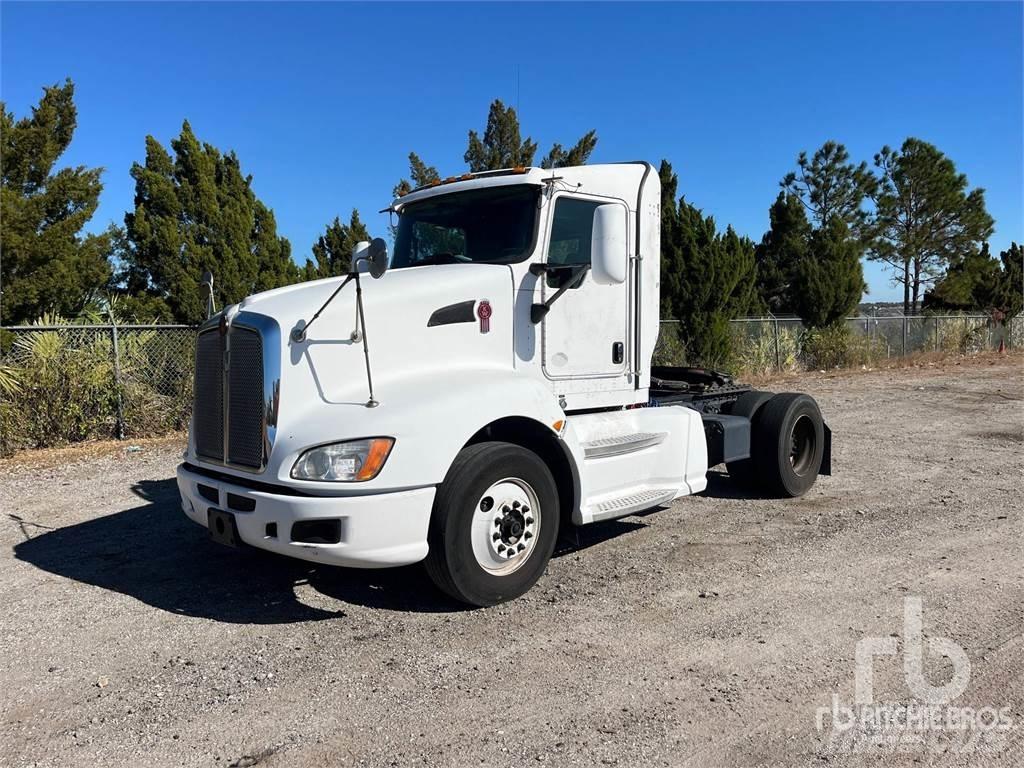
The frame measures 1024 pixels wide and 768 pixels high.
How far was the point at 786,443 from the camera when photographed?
732 cm

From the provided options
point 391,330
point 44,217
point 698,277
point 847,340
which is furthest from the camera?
point 847,340

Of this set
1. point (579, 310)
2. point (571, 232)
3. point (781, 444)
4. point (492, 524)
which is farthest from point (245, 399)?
point (781, 444)

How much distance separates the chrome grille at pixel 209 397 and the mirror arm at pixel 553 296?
197 cm

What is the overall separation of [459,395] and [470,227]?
1.67m

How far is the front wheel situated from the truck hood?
61cm

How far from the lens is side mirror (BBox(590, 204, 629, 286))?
17.1 feet

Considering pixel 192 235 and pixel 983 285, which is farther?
pixel 983 285

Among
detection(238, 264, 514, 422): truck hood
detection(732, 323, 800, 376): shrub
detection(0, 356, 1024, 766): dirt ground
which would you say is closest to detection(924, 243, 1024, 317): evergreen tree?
detection(732, 323, 800, 376): shrub

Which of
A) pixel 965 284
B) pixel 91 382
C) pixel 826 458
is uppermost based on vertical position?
pixel 965 284

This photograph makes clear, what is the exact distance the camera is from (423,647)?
161 inches

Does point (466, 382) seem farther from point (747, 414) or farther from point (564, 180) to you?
point (747, 414)

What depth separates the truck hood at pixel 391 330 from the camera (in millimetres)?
4281

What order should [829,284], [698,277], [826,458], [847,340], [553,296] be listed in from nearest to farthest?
[553,296]
[826,458]
[698,277]
[847,340]
[829,284]

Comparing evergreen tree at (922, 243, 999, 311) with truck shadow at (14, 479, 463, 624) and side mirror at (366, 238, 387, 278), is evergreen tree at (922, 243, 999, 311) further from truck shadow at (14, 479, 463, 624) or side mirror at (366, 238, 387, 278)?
A: side mirror at (366, 238, 387, 278)
